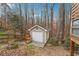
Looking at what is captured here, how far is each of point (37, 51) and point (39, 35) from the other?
194mm

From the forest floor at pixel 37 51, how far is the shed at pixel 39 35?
7 centimetres

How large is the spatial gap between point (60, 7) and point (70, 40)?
0.41 metres

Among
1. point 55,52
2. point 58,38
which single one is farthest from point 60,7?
point 55,52

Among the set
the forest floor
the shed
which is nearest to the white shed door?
the shed

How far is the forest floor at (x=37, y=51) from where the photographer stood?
7.32 feet

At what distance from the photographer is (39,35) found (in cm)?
224

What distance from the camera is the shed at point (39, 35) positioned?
7.30ft

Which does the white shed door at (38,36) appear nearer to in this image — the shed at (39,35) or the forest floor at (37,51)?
the shed at (39,35)

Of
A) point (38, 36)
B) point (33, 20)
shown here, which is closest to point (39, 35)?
point (38, 36)

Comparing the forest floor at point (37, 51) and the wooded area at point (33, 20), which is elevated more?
the wooded area at point (33, 20)

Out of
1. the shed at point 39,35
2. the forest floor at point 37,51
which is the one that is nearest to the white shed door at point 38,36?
the shed at point 39,35

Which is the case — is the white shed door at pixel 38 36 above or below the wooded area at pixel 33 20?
below

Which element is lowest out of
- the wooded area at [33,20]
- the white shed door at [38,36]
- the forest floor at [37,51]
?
the forest floor at [37,51]

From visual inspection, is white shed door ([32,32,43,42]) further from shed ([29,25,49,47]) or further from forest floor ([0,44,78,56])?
forest floor ([0,44,78,56])
